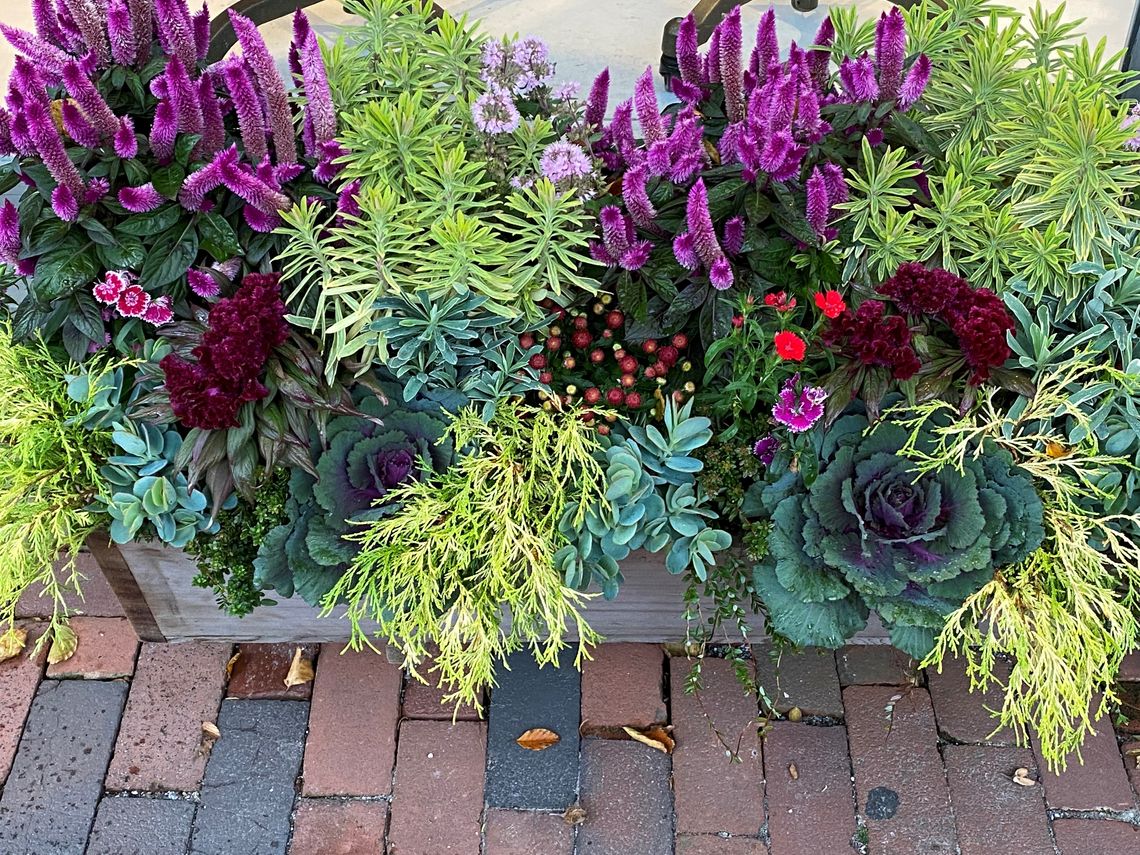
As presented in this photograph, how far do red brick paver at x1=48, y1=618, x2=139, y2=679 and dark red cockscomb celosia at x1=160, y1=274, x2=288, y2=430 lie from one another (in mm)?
780

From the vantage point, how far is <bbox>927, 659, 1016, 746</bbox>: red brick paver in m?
2.01

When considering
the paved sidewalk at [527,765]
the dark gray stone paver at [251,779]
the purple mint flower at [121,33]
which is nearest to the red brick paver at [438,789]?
the paved sidewalk at [527,765]

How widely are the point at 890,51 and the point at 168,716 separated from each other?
2004 millimetres

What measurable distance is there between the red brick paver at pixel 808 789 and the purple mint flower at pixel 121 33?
190cm

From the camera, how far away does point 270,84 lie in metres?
1.73

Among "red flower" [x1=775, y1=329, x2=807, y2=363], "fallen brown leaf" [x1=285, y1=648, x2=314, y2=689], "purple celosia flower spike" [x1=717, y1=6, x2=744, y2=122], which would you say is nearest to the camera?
"red flower" [x1=775, y1=329, x2=807, y2=363]

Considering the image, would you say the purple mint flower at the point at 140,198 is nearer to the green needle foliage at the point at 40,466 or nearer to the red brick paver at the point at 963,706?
the green needle foliage at the point at 40,466

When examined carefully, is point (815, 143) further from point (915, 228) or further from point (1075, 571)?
point (1075, 571)

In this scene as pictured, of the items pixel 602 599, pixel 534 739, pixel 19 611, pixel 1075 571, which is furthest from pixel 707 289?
pixel 19 611

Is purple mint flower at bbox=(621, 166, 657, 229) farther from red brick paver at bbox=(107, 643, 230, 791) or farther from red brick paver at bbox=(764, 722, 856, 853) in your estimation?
red brick paver at bbox=(107, 643, 230, 791)

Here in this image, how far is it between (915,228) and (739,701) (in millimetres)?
1041

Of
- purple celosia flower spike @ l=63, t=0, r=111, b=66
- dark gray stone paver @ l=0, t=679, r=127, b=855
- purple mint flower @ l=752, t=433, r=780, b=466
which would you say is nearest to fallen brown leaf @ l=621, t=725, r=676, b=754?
purple mint flower @ l=752, t=433, r=780, b=466

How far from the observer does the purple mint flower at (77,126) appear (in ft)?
5.55

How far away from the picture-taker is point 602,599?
203 cm
